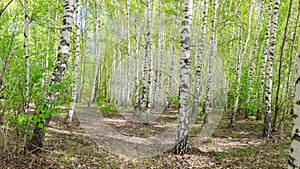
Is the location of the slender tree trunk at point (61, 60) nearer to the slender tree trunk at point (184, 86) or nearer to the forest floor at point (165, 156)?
the forest floor at point (165, 156)

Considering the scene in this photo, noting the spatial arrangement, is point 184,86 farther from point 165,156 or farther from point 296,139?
point 296,139

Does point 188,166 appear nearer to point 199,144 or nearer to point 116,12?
point 199,144

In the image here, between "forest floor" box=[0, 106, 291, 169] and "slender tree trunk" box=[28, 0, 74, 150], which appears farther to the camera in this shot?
"slender tree trunk" box=[28, 0, 74, 150]

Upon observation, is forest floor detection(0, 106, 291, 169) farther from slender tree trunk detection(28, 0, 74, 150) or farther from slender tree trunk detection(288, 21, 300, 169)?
slender tree trunk detection(288, 21, 300, 169)

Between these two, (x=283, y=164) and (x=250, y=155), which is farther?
(x=250, y=155)

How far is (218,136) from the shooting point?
32.8 feet

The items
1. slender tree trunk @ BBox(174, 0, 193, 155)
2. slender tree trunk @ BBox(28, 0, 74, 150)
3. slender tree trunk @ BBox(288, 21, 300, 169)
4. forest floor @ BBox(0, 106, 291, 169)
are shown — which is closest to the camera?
slender tree trunk @ BBox(288, 21, 300, 169)

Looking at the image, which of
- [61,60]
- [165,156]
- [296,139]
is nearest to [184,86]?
[165,156]

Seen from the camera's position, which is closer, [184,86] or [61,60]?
[61,60]

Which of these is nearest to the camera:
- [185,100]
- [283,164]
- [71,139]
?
[283,164]

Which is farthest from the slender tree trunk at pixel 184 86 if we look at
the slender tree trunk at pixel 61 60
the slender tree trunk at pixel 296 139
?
the slender tree trunk at pixel 296 139

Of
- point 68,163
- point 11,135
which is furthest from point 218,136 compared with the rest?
point 11,135

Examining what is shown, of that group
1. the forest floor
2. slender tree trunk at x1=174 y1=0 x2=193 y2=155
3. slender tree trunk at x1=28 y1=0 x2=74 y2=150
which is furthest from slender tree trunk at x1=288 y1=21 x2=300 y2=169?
slender tree trunk at x1=174 y1=0 x2=193 y2=155

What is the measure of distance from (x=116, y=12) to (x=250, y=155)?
18159mm
